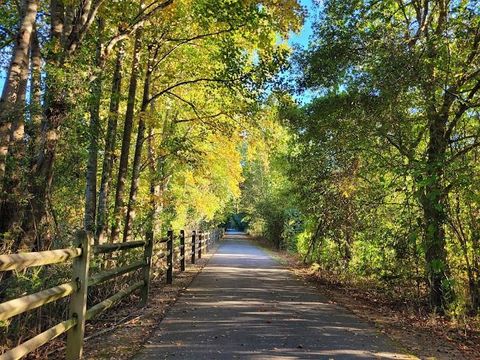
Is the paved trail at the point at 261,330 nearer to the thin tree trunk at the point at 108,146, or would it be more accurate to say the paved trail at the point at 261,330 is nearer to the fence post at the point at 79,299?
the fence post at the point at 79,299

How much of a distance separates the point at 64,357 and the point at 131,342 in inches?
34.2

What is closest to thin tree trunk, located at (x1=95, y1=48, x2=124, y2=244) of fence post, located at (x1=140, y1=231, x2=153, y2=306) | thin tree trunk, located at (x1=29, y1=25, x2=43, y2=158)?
fence post, located at (x1=140, y1=231, x2=153, y2=306)

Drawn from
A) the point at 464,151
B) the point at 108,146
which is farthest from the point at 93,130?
the point at 464,151

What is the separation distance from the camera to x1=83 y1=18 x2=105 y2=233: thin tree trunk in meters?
8.09

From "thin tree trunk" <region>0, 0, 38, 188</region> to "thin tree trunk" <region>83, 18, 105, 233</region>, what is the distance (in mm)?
1192

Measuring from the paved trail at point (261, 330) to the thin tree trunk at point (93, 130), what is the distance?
108 inches

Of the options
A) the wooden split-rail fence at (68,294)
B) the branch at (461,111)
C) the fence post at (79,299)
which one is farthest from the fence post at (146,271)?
the branch at (461,111)

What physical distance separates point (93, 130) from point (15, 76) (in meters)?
2.34

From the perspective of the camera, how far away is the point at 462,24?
8070 millimetres

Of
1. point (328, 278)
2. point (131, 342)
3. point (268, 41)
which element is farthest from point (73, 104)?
point (328, 278)

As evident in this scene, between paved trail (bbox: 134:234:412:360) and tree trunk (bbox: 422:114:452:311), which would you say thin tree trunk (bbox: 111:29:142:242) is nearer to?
paved trail (bbox: 134:234:412:360)

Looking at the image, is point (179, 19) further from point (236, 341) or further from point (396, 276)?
point (236, 341)

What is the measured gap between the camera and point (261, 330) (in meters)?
6.64

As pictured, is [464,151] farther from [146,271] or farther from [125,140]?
[125,140]
